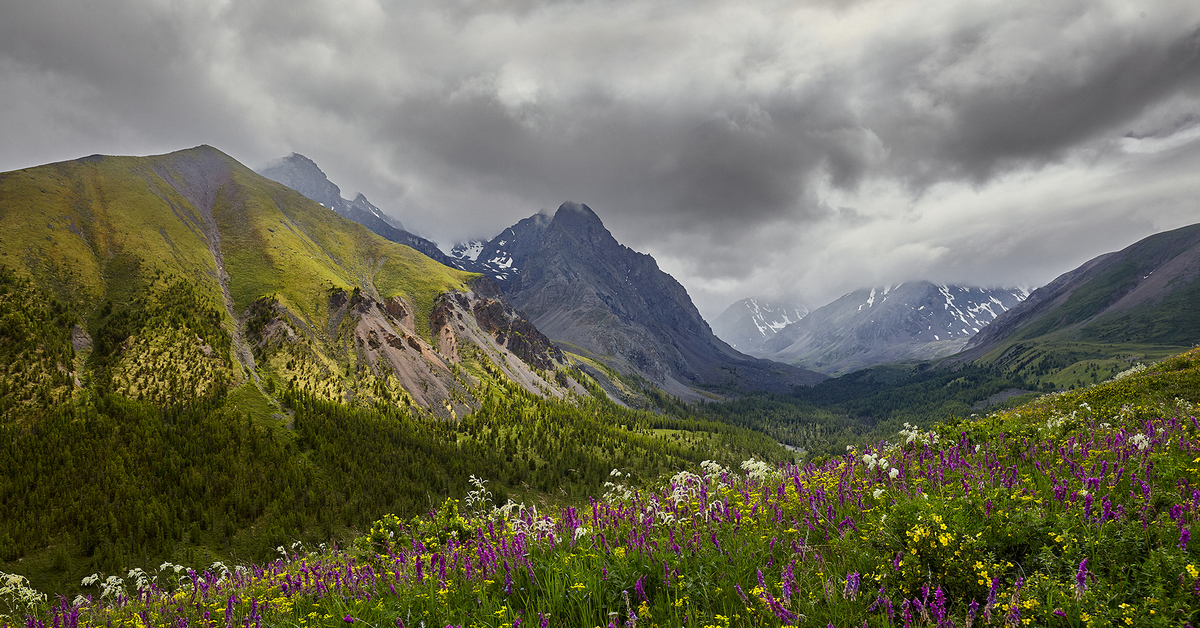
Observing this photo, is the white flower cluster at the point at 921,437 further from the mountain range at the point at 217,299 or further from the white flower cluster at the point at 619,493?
the mountain range at the point at 217,299

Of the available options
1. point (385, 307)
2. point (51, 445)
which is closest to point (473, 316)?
point (385, 307)

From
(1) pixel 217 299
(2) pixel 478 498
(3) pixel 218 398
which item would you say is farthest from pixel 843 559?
(1) pixel 217 299

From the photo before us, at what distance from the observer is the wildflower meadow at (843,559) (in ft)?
12.2

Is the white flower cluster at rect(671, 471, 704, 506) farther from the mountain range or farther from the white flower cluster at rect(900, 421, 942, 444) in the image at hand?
the mountain range

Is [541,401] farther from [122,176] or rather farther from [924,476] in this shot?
[122,176]

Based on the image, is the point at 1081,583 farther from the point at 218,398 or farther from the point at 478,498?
the point at 218,398

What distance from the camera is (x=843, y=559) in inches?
194

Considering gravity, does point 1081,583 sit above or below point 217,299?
below

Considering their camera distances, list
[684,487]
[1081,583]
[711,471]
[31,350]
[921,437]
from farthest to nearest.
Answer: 1. [31,350]
2. [921,437]
3. [711,471]
4. [684,487]
5. [1081,583]

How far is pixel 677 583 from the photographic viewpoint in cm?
480

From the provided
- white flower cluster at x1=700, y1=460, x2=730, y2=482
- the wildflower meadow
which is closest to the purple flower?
the wildflower meadow

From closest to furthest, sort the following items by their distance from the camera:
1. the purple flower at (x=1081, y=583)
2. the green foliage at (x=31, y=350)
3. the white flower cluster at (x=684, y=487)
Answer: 1. the purple flower at (x=1081, y=583)
2. the white flower cluster at (x=684, y=487)
3. the green foliage at (x=31, y=350)

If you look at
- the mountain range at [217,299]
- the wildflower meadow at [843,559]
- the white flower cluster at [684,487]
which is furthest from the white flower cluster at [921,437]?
the mountain range at [217,299]

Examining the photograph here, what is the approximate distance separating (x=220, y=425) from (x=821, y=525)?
8446cm
